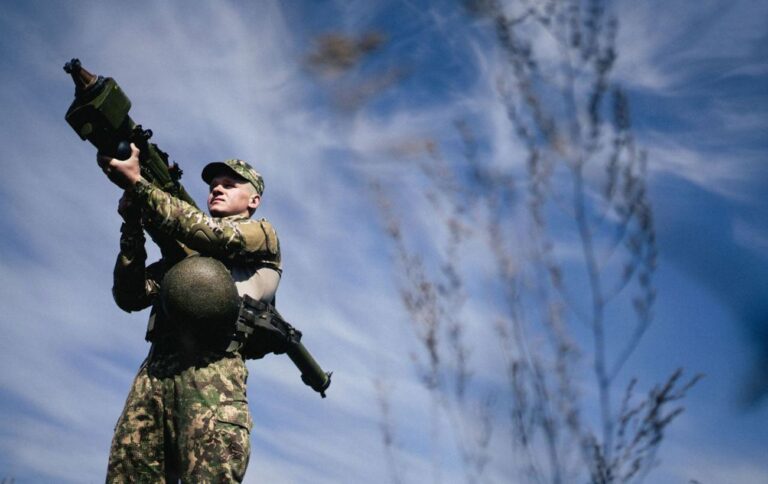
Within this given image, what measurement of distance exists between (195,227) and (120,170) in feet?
2.03

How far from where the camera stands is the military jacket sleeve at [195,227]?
3.99 metres

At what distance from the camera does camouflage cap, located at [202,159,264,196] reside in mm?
4789

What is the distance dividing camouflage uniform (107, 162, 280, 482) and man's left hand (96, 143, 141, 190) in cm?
8

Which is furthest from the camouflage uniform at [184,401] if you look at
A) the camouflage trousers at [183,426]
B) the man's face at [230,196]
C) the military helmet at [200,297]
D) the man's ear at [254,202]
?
the man's ear at [254,202]

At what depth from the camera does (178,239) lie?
160 inches

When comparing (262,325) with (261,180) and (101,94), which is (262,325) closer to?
(261,180)

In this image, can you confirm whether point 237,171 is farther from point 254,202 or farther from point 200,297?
point 200,297

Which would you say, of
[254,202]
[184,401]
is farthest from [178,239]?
[184,401]

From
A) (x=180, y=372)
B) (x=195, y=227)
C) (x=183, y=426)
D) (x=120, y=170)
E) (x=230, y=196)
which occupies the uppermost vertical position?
(x=230, y=196)

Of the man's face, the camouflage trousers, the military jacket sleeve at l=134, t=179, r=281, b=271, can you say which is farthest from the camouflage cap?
the camouflage trousers

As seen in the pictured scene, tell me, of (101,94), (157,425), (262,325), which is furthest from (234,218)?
(157,425)

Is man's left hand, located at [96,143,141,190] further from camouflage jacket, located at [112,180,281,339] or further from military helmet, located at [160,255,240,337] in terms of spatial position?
military helmet, located at [160,255,240,337]

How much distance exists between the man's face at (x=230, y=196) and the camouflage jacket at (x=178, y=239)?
0.12 m

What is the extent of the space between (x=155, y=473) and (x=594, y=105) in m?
3.36
